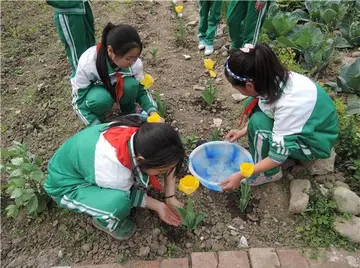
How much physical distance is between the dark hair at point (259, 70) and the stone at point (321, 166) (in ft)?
2.09

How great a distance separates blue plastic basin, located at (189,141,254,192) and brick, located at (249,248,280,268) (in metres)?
0.55

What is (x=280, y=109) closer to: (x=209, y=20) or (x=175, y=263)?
(x=175, y=263)

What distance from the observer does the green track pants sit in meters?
2.62

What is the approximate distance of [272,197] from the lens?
2.12 meters

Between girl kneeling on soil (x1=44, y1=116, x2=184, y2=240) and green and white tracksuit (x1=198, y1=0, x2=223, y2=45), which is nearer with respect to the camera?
girl kneeling on soil (x1=44, y1=116, x2=184, y2=240)

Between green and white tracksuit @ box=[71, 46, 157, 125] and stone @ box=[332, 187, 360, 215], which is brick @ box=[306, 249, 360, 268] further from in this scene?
green and white tracksuit @ box=[71, 46, 157, 125]

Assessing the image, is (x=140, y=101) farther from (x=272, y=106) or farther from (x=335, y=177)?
(x=335, y=177)

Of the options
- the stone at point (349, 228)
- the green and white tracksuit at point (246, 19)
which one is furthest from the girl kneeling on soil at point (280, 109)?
the green and white tracksuit at point (246, 19)

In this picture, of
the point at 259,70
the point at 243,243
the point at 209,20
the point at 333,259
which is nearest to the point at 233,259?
the point at 243,243

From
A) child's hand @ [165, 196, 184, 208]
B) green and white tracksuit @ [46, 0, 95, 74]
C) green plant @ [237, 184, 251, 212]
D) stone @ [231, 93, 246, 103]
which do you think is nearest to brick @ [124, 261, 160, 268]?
child's hand @ [165, 196, 184, 208]

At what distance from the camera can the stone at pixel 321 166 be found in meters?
2.16

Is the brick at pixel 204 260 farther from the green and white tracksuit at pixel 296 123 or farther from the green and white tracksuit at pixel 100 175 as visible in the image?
the green and white tracksuit at pixel 296 123

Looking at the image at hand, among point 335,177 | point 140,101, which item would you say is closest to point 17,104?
point 140,101

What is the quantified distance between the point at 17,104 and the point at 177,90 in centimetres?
139
